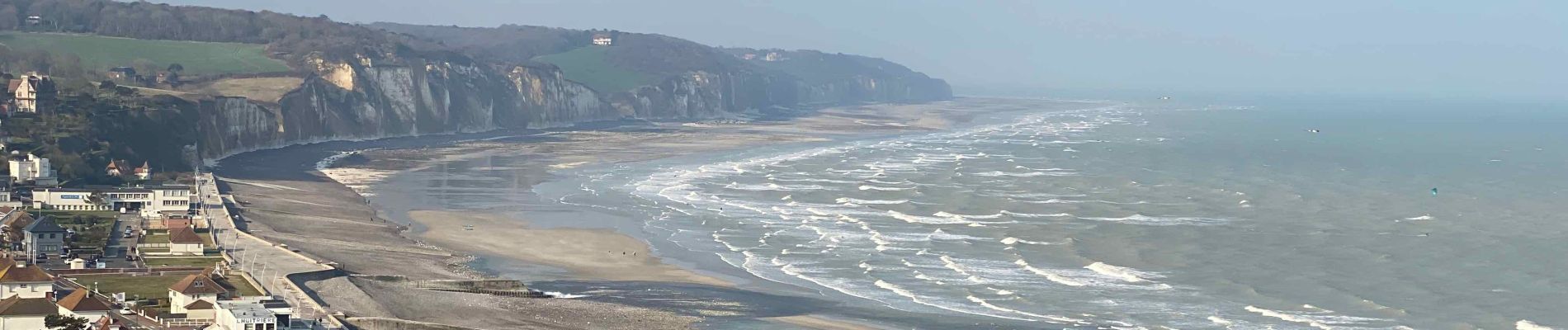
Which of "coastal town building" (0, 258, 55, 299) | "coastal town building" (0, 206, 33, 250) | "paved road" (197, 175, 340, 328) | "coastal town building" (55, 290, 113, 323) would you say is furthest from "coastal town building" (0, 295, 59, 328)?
"coastal town building" (0, 206, 33, 250)

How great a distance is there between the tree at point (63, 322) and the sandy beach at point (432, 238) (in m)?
8.60

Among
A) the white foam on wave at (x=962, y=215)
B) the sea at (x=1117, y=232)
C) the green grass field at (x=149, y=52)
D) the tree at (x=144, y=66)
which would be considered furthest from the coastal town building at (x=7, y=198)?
the green grass field at (x=149, y=52)

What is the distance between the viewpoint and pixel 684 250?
67312 mm

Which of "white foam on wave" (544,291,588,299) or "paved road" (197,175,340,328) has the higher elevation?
"paved road" (197,175,340,328)

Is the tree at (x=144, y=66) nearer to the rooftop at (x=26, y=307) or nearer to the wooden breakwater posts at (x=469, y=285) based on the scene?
the wooden breakwater posts at (x=469, y=285)

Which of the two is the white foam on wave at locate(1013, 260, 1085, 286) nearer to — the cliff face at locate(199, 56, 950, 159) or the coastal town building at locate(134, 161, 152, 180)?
the coastal town building at locate(134, 161, 152, 180)

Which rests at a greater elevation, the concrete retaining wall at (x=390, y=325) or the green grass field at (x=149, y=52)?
the green grass field at (x=149, y=52)

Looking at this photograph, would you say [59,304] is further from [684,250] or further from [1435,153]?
[1435,153]

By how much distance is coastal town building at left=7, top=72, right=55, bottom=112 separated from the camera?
96.2 m

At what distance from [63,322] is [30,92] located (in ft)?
217

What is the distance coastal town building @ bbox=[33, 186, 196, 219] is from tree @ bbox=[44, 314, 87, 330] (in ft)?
100

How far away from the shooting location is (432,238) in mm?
69312

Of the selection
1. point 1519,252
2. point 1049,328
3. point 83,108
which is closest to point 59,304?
point 1049,328

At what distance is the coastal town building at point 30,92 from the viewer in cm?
9625
